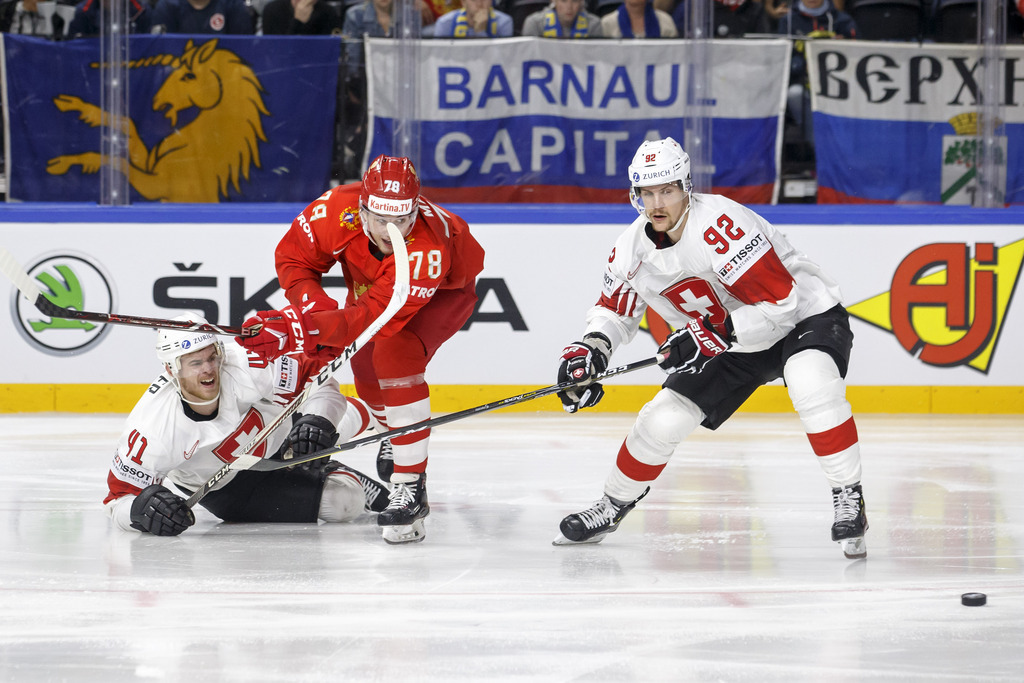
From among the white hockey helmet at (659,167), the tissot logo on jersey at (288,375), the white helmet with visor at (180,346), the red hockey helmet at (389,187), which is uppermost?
the white hockey helmet at (659,167)

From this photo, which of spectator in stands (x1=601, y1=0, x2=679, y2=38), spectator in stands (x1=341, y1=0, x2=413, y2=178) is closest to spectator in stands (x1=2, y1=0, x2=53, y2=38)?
spectator in stands (x1=341, y1=0, x2=413, y2=178)

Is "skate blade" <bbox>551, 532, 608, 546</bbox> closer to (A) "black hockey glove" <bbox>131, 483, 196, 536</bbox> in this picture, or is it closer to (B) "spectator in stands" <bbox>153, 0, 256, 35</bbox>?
(A) "black hockey glove" <bbox>131, 483, 196, 536</bbox>

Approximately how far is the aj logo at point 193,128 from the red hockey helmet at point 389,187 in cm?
276

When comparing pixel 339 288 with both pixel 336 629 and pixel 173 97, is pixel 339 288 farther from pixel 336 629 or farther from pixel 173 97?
pixel 336 629

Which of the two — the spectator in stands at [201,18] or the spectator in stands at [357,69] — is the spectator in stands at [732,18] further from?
the spectator in stands at [201,18]

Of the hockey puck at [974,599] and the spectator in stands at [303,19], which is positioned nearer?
the hockey puck at [974,599]

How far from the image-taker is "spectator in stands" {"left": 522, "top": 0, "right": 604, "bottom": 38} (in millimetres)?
5812

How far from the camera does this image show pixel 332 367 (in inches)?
131

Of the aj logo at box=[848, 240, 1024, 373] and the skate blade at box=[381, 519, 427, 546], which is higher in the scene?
the aj logo at box=[848, 240, 1024, 373]

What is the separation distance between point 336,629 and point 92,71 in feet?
12.8

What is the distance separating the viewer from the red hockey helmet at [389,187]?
3182 millimetres

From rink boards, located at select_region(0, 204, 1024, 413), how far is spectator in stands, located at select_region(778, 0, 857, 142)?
0.44 metres

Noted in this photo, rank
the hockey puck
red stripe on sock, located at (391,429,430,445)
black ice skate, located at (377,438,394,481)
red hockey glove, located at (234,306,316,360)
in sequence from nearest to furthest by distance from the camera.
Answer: the hockey puck < red hockey glove, located at (234,306,316,360) < red stripe on sock, located at (391,429,430,445) < black ice skate, located at (377,438,394,481)

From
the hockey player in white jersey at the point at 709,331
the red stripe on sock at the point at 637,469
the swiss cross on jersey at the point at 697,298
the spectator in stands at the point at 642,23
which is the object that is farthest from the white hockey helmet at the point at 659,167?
the spectator in stands at the point at 642,23
